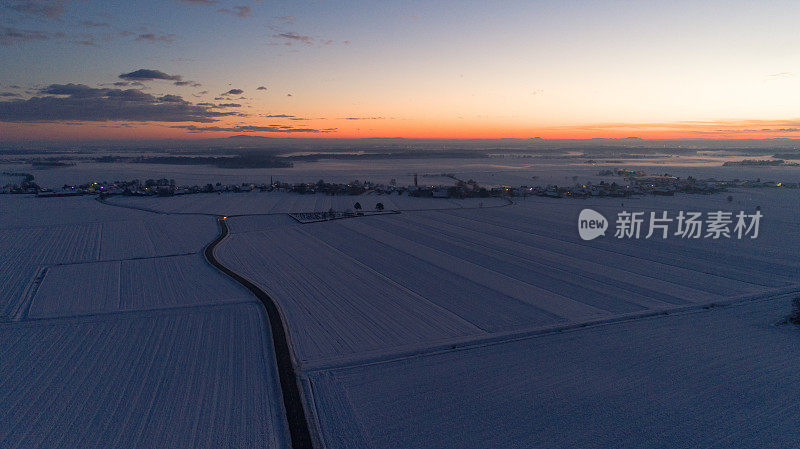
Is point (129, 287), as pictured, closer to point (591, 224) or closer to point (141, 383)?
point (141, 383)

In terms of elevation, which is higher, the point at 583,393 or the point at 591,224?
the point at 591,224

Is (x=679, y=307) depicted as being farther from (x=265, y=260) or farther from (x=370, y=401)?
(x=265, y=260)

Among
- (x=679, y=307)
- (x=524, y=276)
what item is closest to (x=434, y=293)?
(x=524, y=276)

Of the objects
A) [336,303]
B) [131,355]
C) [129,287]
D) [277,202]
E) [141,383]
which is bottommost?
[141,383]

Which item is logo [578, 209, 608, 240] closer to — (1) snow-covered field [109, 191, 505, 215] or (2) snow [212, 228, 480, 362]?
(1) snow-covered field [109, 191, 505, 215]

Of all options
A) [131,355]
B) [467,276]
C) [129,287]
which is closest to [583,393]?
[467,276]

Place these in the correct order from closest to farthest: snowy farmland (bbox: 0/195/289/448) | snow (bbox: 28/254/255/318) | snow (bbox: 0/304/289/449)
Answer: snow (bbox: 0/304/289/449) < snowy farmland (bbox: 0/195/289/448) < snow (bbox: 28/254/255/318)

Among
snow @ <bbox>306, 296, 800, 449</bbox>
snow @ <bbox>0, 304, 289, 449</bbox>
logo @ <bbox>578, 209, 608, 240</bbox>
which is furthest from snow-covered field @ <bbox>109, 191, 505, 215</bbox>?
snow @ <bbox>306, 296, 800, 449</bbox>

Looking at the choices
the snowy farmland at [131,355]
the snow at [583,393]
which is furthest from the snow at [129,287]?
the snow at [583,393]
